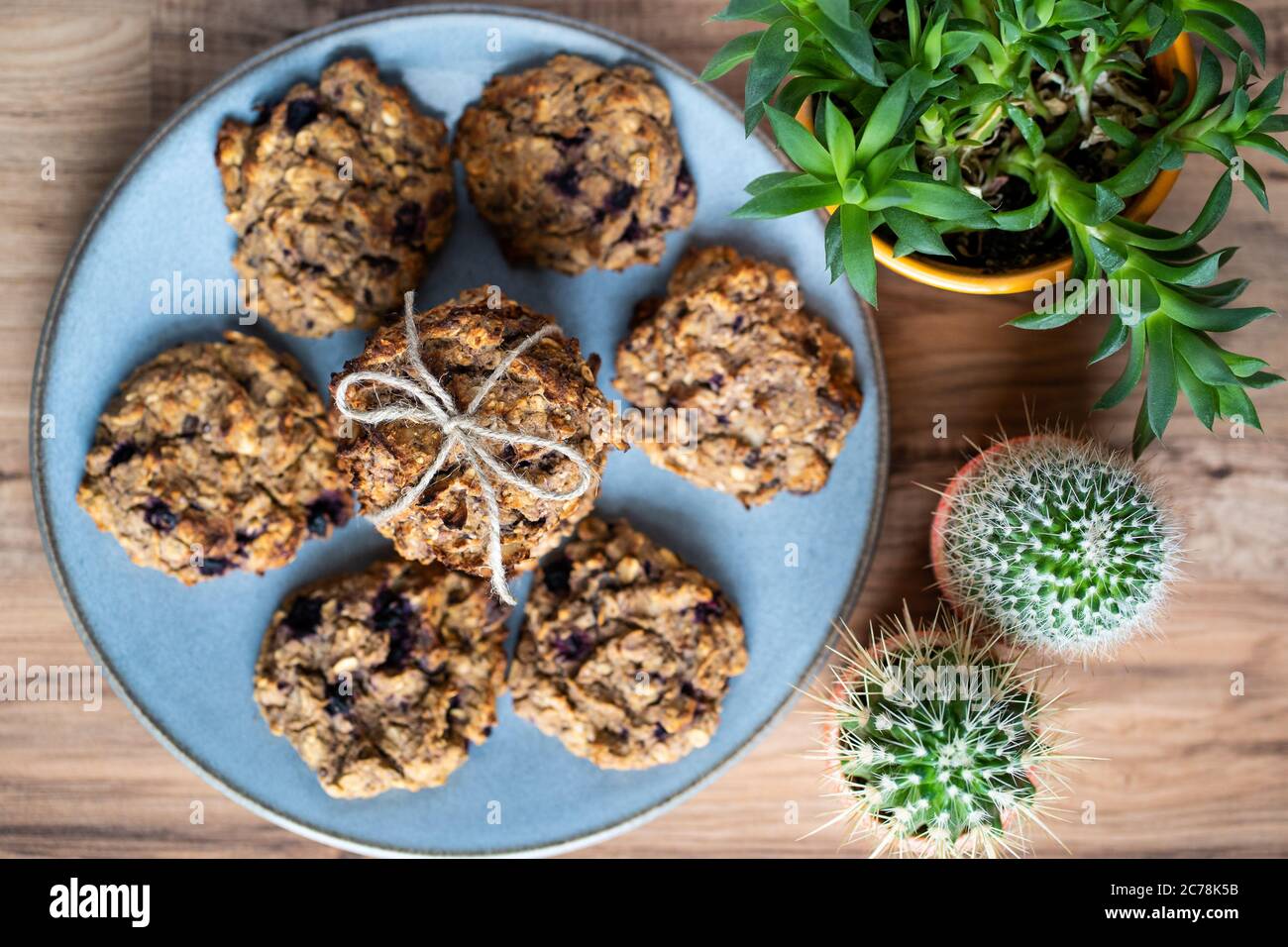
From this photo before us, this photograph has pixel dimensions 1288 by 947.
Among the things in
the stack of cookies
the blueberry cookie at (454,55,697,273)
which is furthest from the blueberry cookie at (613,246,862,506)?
the blueberry cookie at (454,55,697,273)

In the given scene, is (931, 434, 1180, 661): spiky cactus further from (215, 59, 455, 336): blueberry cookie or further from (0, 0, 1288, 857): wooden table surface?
(215, 59, 455, 336): blueberry cookie

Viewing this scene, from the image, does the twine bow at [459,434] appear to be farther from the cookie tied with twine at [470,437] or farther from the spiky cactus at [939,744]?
the spiky cactus at [939,744]

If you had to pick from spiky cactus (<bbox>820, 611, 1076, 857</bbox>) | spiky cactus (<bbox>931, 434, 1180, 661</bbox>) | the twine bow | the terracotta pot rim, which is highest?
the terracotta pot rim

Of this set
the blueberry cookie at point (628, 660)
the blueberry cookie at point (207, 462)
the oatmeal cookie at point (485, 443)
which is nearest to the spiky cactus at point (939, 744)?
the blueberry cookie at point (628, 660)

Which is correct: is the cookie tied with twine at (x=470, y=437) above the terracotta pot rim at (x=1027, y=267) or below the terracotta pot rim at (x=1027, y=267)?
below

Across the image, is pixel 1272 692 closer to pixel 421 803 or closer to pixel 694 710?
pixel 694 710

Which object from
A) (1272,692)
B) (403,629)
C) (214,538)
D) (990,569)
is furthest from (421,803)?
(1272,692)

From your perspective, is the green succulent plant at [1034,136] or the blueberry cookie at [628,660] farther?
the blueberry cookie at [628,660]

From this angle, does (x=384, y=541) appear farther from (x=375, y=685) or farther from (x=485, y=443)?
(x=485, y=443)
